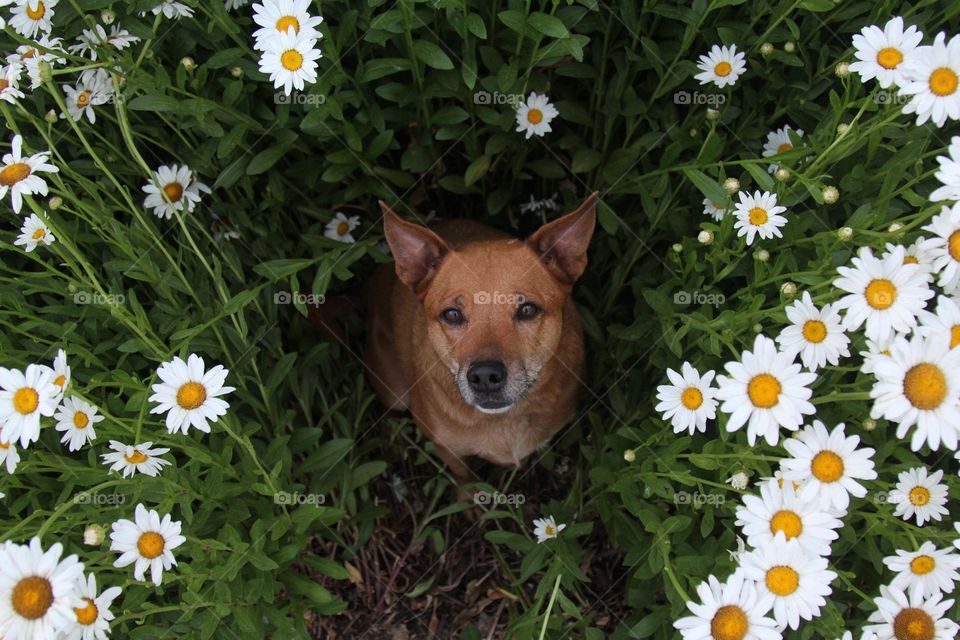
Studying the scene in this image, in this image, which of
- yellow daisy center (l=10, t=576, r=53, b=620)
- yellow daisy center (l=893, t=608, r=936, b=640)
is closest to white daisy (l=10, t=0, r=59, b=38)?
yellow daisy center (l=10, t=576, r=53, b=620)

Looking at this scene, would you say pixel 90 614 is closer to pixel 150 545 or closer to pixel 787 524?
pixel 150 545

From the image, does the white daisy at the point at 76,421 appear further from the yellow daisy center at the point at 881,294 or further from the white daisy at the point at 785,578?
the yellow daisy center at the point at 881,294

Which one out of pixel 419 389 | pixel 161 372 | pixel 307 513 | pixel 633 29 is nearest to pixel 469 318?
pixel 419 389

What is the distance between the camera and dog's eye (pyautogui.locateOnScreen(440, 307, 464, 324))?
3100 millimetres

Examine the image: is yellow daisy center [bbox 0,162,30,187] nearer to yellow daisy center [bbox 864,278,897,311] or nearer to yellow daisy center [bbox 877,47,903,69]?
yellow daisy center [bbox 864,278,897,311]

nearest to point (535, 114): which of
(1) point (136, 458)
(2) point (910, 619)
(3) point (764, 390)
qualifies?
(3) point (764, 390)

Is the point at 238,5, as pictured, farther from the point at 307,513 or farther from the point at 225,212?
the point at 307,513

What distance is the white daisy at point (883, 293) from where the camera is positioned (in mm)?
2041

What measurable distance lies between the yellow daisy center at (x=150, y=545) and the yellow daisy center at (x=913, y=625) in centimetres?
229

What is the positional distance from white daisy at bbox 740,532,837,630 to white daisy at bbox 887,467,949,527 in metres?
0.49

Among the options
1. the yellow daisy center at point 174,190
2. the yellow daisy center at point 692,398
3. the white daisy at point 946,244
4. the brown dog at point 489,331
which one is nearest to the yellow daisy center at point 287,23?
the brown dog at point 489,331

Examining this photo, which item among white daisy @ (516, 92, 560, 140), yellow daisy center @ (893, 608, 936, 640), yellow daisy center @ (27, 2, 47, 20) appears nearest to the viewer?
yellow daisy center @ (893, 608, 936, 640)

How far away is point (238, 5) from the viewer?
2918mm

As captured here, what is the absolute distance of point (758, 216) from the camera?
2561 millimetres
